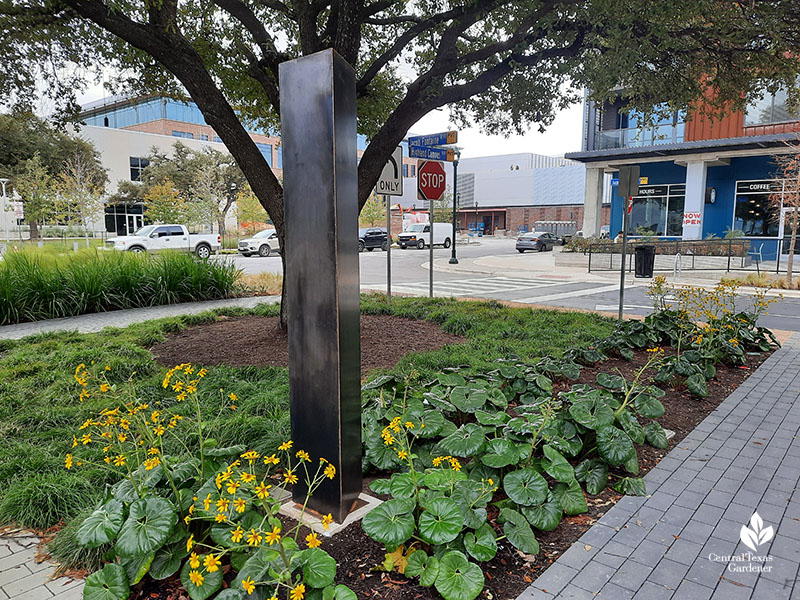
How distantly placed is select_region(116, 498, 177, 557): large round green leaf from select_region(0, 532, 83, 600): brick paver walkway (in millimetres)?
341

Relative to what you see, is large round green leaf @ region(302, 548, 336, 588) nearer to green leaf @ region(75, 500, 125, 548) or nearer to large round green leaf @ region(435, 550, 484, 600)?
large round green leaf @ region(435, 550, 484, 600)

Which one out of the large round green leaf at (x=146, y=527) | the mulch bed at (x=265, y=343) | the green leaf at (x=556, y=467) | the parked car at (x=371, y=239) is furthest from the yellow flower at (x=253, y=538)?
the parked car at (x=371, y=239)

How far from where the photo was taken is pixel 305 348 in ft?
9.82

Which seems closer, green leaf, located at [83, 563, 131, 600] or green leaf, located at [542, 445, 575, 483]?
green leaf, located at [83, 563, 131, 600]

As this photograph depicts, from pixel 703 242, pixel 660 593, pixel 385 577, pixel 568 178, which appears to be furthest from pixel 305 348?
pixel 568 178

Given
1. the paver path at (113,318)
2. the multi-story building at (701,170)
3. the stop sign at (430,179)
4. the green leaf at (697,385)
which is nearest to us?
the green leaf at (697,385)

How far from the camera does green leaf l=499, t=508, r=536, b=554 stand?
107 inches

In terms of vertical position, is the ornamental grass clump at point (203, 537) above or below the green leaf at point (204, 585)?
above

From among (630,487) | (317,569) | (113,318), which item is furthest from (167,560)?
(113,318)

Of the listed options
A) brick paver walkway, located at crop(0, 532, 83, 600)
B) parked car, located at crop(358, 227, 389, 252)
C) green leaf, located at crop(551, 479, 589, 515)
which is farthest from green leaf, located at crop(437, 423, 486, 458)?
parked car, located at crop(358, 227, 389, 252)

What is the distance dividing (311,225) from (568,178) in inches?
2611

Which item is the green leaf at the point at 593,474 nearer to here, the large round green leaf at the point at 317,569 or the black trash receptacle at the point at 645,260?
the large round green leaf at the point at 317,569

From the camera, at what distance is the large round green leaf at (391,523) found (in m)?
2.50

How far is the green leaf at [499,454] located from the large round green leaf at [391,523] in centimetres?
62
